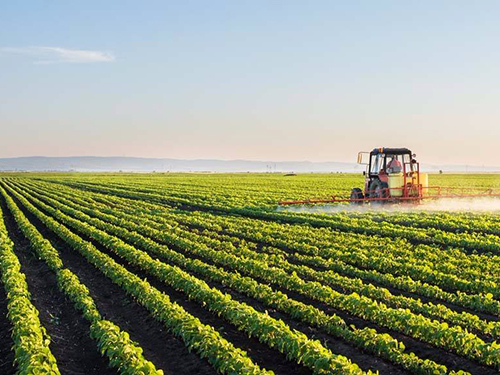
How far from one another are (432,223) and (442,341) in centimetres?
1356

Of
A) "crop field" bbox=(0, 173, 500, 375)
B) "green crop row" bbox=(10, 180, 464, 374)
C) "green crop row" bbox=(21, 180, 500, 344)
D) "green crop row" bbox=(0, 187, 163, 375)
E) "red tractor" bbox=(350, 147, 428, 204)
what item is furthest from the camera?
"red tractor" bbox=(350, 147, 428, 204)

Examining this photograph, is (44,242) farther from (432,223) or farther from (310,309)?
(432,223)

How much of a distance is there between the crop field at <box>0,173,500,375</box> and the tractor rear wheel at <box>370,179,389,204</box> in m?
5.96

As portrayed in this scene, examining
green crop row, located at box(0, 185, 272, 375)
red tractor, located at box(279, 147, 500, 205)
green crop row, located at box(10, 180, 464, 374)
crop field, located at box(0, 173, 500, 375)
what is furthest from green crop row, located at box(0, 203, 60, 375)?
red tractor, located at box(279, 147, 500, 205)

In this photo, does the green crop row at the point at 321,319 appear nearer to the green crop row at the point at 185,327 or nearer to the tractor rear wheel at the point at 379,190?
the green crop row at the point at 185,327

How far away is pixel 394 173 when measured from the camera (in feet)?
83.1

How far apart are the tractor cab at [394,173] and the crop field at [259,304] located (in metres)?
5.93

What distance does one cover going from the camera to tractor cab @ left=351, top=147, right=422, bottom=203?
25297 mm

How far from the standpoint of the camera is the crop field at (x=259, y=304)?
7.61m

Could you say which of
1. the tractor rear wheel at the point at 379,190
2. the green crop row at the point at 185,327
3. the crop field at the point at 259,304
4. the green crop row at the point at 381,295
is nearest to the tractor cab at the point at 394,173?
the tractor rear wheel at the point at 379,190

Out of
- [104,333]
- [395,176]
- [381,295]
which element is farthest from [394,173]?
[104,333]

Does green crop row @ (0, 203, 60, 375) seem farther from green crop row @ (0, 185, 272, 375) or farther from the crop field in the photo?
green crop row @ (0, 185, 272, 375)

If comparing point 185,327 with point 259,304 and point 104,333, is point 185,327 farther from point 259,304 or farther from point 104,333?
point 259,304

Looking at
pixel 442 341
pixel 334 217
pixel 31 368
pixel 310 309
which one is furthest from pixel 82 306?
pixel 334 217
